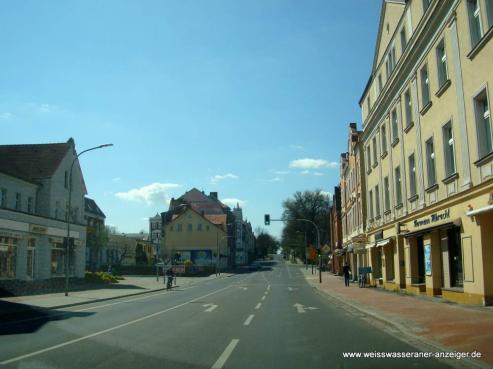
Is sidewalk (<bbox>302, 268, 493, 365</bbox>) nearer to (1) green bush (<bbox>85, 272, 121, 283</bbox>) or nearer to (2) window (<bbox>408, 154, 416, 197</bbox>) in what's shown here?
(2) window (<bbox>408, 154, 416, 197</bbox>)

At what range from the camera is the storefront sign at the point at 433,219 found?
19828mm

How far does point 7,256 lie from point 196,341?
26.2m

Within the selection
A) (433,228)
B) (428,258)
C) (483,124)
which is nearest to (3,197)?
(428,258)

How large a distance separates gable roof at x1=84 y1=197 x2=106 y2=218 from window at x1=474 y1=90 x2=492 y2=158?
250ft

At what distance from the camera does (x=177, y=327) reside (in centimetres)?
1411

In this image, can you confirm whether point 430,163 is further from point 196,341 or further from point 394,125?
point 196,341

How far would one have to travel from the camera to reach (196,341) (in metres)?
11.4

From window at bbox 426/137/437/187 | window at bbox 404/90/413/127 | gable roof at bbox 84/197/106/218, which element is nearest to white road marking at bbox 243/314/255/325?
window at bbox 426/137/437/187

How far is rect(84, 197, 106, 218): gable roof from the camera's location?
86.9 metres

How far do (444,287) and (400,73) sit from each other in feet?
35.2

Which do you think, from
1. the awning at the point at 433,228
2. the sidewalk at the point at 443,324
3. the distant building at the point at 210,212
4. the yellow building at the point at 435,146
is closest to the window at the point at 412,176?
the yellow building at the point at 435,146

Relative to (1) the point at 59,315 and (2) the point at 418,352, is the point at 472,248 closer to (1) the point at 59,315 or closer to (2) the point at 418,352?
(2) the point at 418,352

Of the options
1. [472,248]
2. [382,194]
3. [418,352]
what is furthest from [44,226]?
[418,352]

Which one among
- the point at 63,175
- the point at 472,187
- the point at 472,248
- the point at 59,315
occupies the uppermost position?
the point at 63,175
